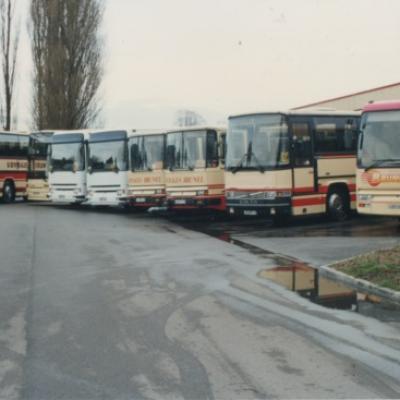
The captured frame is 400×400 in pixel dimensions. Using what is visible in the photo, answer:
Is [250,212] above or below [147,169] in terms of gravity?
below

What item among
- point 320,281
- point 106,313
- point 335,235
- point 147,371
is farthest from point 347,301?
point 335,235

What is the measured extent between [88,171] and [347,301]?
18743mm

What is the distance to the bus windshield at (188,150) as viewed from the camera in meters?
22.5

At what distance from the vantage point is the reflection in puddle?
960 cm

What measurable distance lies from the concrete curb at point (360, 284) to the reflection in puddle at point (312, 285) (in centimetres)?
12

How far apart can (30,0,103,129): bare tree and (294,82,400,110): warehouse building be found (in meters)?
15.5

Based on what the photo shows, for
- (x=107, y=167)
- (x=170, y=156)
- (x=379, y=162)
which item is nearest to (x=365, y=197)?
(x=379, y=162)

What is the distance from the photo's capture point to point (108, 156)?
26.6 m

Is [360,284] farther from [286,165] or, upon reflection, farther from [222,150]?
[222,150]

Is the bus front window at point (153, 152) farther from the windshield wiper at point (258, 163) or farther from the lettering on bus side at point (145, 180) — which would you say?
the windshield wiper at point (258, 163)

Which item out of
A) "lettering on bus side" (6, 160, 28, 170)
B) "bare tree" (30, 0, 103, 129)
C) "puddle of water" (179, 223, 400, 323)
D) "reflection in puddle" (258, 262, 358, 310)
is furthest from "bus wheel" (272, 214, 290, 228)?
"bare tree" (30, 0, 103, 129)

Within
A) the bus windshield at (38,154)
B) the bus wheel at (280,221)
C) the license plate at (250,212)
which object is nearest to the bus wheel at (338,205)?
the bus wheel at (280,221)

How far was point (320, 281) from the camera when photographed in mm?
11164

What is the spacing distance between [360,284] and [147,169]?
15.4 metres
